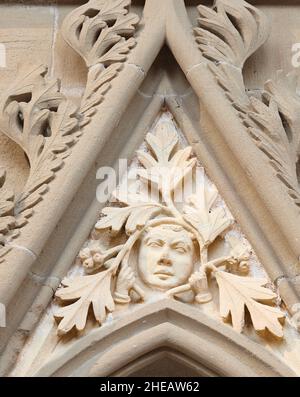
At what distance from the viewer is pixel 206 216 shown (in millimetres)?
2914

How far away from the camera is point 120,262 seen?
2.81 metres

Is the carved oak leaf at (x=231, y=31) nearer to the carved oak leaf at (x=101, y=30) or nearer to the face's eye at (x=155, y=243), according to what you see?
the carved oak leaf at (x=101, y=30)

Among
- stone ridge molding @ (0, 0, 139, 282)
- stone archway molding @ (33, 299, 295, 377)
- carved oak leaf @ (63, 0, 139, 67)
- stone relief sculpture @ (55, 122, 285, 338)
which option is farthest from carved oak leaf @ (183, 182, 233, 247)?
carved oak leaf @ (63, 0, 139, 67)

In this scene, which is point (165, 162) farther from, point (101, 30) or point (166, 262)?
point (101, 30)

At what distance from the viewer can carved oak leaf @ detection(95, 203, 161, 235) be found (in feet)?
9.43

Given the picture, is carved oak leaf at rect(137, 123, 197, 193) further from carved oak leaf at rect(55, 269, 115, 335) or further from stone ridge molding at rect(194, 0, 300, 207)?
carved oak leaf at rect(55, 269, 115, 335)

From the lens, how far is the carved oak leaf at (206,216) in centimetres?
287

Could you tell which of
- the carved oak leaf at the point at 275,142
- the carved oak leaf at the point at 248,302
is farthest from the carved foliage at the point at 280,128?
the carved oak leaf at the point at 248,302

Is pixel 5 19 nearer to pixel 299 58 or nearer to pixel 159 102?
pixel 159 102

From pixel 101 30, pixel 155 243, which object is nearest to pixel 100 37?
pixel 101 30

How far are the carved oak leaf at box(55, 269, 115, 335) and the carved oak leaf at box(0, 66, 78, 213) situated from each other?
26cm

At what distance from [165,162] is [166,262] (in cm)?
36

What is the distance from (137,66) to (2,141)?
48 centimetres

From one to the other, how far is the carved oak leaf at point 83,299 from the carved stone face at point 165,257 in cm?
11
